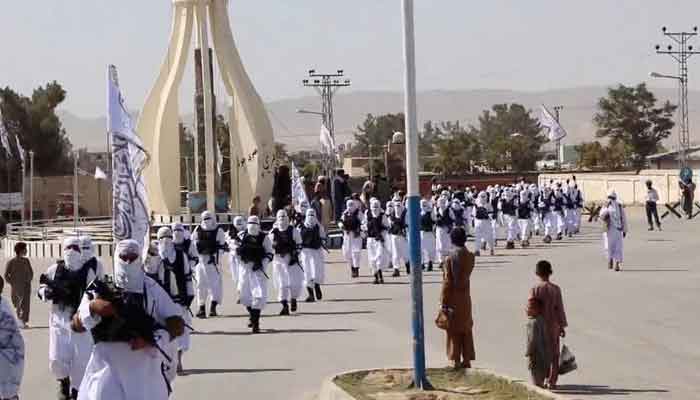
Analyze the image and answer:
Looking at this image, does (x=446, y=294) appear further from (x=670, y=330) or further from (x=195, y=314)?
(x=195, y=314)

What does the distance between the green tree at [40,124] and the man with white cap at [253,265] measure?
200 feet

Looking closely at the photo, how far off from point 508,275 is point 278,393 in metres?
14.2

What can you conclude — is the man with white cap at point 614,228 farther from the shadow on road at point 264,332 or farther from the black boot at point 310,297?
the shadow on road at point 264,332

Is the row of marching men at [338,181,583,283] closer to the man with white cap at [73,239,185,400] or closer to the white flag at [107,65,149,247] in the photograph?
the white flag at [107,65,149,247]

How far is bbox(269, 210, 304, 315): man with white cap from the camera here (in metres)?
19.9

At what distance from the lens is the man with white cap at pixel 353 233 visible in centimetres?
2688

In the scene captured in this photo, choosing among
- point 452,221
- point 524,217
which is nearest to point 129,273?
point 452,221

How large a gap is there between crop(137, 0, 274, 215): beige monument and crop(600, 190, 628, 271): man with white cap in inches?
923

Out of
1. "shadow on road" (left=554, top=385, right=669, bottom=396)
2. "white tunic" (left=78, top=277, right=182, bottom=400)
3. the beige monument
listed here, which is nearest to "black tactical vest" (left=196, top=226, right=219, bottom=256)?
"shadow on road" (left=554, top=385, right=669, bottom=396)

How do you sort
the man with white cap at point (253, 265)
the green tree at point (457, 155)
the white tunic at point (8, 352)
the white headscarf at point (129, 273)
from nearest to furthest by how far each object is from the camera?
the white headscarf at point (129, 273) < the white tunic at point (8, 352) < the man with white cap at point (253, 265) < the green tree at point (457, 155)

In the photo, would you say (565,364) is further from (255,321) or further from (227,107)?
(227,107)

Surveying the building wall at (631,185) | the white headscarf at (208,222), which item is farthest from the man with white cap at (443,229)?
the building wall at (631,185)

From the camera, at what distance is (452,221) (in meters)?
29.4

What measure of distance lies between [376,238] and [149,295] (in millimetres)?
17579
